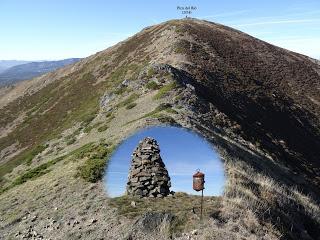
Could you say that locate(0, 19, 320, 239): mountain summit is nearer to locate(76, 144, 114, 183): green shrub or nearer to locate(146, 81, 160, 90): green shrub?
locate(76, 144, 114, 183): green shrub

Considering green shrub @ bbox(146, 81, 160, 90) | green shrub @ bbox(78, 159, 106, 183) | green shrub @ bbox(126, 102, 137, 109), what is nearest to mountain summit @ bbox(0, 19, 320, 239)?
green shrub @ bbox(78, 159, 106, 183)

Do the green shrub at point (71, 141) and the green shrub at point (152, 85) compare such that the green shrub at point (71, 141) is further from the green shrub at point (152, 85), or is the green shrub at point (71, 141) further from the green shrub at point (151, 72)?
the green shrub at point (151, 72)

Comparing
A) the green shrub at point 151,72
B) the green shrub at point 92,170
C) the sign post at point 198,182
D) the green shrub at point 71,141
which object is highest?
the green shrub at point 151,72

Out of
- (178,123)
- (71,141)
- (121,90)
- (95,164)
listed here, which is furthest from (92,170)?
(121,90)

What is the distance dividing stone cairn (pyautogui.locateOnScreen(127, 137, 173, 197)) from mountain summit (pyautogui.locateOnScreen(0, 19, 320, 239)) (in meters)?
1.36

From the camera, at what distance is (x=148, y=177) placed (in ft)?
59.5

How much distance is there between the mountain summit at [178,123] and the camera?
19391 millimetres

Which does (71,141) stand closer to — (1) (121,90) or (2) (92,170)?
(1) (121,90)

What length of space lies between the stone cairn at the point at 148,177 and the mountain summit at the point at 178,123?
136 cm

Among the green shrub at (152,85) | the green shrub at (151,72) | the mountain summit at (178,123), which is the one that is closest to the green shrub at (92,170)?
the mountain summit at (178,123)

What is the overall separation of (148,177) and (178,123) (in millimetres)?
9662

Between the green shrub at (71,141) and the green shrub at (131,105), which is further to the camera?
the green shrub at (71,141)

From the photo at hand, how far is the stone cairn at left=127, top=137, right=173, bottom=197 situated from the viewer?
706 inches

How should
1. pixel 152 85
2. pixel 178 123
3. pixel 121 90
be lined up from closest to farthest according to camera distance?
pixel 178 123 < pixel 152 85 < pixel 121 90
